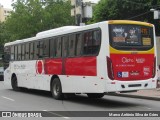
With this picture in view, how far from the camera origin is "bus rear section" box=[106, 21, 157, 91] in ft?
47.8

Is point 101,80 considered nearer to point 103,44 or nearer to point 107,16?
point 103,44

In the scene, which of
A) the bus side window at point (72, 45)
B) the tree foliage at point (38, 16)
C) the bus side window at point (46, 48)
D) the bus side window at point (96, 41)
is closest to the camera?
the bus side window at point (96, 41)

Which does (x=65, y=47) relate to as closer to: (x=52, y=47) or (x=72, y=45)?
(x=72, y=45)

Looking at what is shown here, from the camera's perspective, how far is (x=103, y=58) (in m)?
14.6

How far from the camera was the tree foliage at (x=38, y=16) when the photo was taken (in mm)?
50469

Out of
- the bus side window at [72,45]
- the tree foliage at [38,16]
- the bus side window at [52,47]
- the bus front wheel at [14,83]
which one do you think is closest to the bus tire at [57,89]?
the bus side window at [52,47]

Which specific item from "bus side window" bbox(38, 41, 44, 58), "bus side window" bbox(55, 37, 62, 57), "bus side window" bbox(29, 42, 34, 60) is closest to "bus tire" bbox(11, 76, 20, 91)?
"bus side window" bbox(29, 42, 34, 60)

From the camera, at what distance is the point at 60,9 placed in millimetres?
50875

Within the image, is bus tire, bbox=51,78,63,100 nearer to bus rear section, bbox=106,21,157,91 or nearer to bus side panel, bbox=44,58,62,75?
bus side panel, bbox=44,58,62,75

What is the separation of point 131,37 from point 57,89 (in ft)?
15.8

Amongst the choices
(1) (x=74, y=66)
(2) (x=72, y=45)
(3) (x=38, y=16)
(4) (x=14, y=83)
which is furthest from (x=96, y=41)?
(3) (x=38, y=16)

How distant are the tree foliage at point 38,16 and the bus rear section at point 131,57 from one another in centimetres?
3494

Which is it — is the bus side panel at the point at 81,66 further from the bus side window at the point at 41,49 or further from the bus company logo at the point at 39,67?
the bus side window at the point at 41,49

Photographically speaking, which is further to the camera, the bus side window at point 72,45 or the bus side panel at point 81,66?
the bus side window at point 72,45
